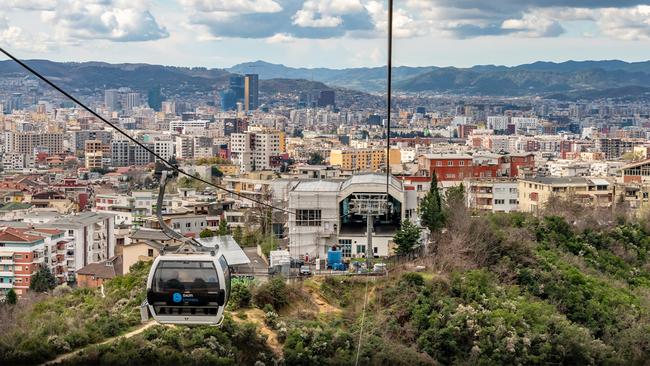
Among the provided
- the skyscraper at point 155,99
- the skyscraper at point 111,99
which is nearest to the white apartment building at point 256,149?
the skyscraper at point 111,99

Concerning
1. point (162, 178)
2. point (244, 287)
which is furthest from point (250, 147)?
point (162, 178)

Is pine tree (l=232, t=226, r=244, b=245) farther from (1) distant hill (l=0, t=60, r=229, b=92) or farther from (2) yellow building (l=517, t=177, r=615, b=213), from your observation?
(1) distant hill (l=0, t=60, r=229, b=92)

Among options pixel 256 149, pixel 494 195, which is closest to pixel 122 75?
pixel 256 149

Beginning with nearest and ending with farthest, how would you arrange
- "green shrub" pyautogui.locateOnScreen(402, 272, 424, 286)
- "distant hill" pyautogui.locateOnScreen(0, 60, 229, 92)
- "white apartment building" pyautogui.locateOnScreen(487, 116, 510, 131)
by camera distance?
"green shrub" pyautogui.locateOnScreen(402, 272, 424, 286), "white apartment building" pyautogui.locateOnScreen(487, 116, 510, 131), "distant hill" pyautogui.locateOnScreen(0, 60, 229, 92)

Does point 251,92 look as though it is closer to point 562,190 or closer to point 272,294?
point 562,190

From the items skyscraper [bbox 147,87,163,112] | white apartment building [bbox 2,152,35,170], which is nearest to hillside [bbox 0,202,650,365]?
white apartment building [bbox 2,152,35,170]

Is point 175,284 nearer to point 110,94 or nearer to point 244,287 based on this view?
point 244,287
